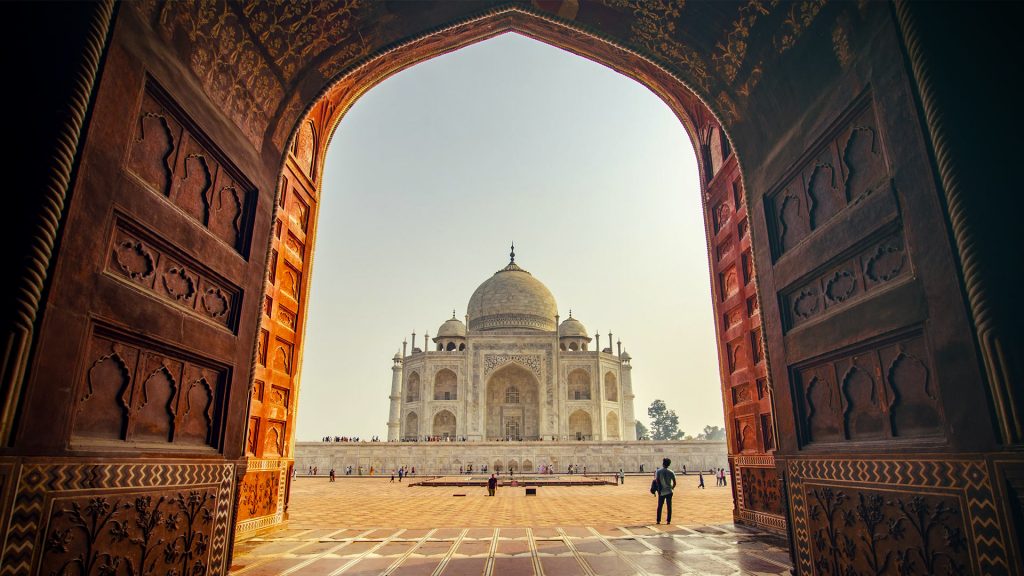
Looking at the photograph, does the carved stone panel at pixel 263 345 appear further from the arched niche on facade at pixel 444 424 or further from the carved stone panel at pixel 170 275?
the arched niche on facade at pixel 444 424

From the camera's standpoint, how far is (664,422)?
71125 millimetres

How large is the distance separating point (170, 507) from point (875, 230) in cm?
500

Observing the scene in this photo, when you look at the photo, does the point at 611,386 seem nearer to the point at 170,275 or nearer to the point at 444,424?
the point at 444,424

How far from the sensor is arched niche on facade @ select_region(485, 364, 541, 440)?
134ft

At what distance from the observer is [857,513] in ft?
12.1

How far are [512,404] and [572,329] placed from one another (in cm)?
912

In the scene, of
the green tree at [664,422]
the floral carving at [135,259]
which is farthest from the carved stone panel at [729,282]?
the green tree at [664,422]

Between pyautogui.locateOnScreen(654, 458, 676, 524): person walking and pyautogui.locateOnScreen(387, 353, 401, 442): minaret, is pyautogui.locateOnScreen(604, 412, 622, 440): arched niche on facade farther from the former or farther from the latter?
pyautogui.locateOnScreen(654, 458, 676, 524): person walking

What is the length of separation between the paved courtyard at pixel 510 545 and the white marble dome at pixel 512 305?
33.8 m

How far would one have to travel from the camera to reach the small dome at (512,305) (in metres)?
44.9

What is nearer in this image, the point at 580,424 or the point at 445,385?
the point at 580,424

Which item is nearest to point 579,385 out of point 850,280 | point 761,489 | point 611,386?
point 611,386

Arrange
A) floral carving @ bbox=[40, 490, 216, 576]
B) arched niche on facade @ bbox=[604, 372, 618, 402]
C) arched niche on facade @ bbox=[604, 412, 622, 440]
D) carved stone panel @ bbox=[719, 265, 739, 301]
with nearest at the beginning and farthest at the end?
1. floral carving @ bbox=[40, 490, 216, 576]
2. carved stone panel @ bbox=[719, 265, 739, 301]
3. arched niche on facade @ bbox=[604, 412, 622, 440]
4. arched niche on facade @ bbox=[604, 372, 618, 402]

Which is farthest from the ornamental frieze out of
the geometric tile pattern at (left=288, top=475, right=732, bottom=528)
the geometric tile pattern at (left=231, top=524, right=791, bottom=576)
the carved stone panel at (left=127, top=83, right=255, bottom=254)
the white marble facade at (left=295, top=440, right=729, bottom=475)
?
the carved stone panel at (left=127, top=83, right=255, bottom=254)
